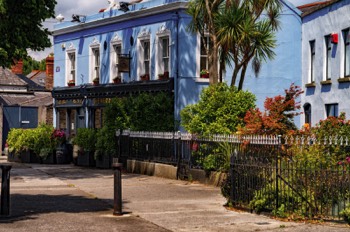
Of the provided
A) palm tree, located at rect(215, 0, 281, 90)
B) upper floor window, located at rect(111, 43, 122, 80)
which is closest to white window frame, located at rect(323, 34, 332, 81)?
palm tree, located at rect(215, 0, 281, 90)

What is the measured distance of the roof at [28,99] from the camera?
45.2 m

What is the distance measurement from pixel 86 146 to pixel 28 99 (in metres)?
19.7

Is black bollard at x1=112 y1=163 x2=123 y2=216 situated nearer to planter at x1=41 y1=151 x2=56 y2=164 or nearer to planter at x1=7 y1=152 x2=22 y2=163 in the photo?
planter at x1=41 y1=151 x2=56 y2=164

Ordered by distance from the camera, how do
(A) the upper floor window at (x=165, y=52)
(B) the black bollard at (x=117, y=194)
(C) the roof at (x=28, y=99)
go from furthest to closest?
1. (C) the roof at (x=28, y=99)
2. (A) the upper floor window at (x=165, y=52)
3. (B) the black bollard at (x=117, y=194)

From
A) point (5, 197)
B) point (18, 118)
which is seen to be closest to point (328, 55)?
point (5, 197)

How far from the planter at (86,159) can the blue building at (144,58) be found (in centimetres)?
364

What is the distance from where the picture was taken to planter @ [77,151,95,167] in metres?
30.4

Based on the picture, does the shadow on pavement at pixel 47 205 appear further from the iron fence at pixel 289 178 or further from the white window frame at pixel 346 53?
the white window frame at pixel 346 53

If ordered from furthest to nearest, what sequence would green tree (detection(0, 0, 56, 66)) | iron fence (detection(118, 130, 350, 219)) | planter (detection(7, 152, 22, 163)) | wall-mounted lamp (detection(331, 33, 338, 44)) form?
planter (detection(7, 152, 22, 163)), wall-mounted lamp (detection(331, 33, 338, 44)), green tree (detection(0, 0, 56, 66)), iron fence (detection(118, 130, 350, 219))

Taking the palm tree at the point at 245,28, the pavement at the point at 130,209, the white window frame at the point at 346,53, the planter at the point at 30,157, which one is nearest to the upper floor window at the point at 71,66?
the planter at the point at 30,157

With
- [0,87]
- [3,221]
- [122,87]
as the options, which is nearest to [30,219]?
[3,221]

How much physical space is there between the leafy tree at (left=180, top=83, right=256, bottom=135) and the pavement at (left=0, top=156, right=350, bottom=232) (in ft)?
6.00

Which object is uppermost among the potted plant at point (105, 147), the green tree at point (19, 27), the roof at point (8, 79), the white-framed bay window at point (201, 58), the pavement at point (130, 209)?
the roof at point (8, 79)

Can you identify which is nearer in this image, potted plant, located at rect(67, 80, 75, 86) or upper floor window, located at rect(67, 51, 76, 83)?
potted plant, located at rect(67, 80, 75, 86)
